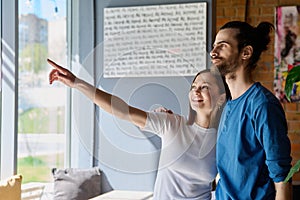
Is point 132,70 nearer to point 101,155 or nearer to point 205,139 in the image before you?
point 101,155

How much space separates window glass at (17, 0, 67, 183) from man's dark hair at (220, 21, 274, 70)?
1914 mm

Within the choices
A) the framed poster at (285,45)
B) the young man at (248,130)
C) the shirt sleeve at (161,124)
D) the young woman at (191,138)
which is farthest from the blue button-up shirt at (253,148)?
the framed poster at (285,45)

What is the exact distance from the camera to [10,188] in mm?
3090

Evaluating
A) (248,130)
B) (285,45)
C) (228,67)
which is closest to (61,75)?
(228,67)

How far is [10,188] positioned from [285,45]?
2493 mm

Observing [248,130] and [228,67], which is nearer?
[248,130]

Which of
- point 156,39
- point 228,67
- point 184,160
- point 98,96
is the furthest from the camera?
point 156,39

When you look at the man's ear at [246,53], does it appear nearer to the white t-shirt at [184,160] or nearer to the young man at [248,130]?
the young man at [248,130]

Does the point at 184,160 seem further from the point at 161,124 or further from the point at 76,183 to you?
the point at 76,183

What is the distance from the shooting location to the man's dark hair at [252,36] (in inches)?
82.7

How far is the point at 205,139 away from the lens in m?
2.66

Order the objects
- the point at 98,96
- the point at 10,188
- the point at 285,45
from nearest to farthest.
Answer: the point at 98,96
the point at 10,188
the point at 285,45

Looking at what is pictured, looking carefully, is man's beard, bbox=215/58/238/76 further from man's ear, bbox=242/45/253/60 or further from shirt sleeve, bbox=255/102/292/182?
shirt sleeve, bbox=255/102/292/182

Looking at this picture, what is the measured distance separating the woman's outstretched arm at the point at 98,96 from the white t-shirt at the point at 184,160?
86 mm
